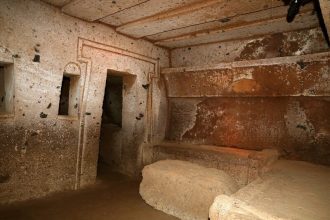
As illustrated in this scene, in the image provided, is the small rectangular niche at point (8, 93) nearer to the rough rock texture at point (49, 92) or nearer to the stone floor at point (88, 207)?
the rough rock texture at point (49, 92)

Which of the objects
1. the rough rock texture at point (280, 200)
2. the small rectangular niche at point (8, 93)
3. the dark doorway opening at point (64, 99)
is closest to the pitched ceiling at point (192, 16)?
the small rectangular niche at point (8, 93)

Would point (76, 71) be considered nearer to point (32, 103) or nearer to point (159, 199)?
→ point (32, 103)

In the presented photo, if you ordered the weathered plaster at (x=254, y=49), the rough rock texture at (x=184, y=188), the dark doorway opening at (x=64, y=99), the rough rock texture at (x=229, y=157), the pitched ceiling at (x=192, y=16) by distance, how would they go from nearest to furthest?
the rough rock texture at (x=184, y=188) < the pitched ceiling at (x=192, y=16) < the rough rock texture at (x=229, y=157) < the weathered plaster at (x=254, y=49) < the dark doorway opening at (x=64, y=99)

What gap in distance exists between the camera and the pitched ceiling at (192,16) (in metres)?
3.06

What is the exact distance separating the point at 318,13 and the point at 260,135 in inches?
77.1

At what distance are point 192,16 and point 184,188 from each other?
7.47 ft

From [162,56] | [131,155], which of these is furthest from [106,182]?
[162,56]

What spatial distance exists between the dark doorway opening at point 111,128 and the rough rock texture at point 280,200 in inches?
124

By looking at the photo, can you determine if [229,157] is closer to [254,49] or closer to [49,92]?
[254,49]

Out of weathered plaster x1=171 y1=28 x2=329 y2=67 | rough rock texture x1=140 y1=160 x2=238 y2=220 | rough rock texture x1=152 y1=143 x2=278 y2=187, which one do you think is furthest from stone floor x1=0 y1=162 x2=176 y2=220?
weathered plaster x1=171 y1=28 x2=329 y2=67

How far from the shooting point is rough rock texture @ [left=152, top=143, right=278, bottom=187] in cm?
354

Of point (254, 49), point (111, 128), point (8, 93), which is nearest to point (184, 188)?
point (8, 93)

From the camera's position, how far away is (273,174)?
3.03 meters

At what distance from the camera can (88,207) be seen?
3.26m
